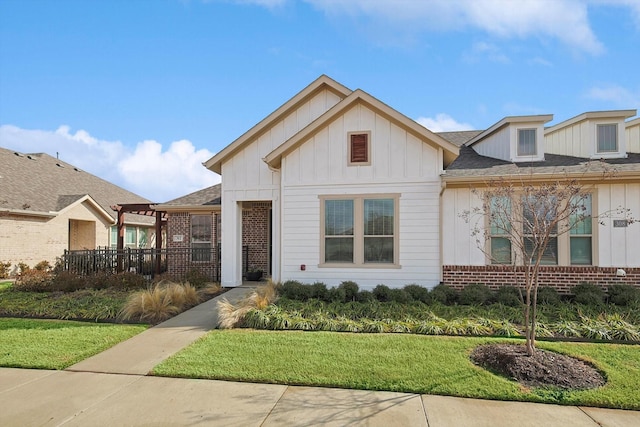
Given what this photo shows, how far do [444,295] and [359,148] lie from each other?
4.45 m

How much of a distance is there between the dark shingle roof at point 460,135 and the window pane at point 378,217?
7058 mm

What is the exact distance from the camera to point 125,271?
13.1 metres

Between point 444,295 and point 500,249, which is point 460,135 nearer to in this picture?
point 500,249

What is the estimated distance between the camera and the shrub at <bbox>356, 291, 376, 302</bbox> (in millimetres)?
9117

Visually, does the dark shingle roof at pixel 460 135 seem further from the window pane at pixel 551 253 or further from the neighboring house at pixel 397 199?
the window pane at pixel 551 253

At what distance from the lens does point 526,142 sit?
11.7 m

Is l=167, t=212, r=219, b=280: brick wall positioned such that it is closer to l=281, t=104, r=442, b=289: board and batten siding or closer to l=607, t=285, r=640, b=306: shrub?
l=281, t=104, r=442, b=289: board and batten siding

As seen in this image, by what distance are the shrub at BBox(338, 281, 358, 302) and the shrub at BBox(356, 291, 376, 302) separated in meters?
0.12

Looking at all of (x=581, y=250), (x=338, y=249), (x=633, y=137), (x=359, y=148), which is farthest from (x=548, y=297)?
(x=633, y=137)

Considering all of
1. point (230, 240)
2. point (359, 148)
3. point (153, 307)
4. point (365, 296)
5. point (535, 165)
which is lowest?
point (153, 307)

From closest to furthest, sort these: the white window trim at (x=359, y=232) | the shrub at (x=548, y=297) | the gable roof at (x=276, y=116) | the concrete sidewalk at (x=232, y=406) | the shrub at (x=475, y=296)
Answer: the concrete sidewalk at (x=232, y=406)
the shrub at (x=548, y=297)
the shrub at (x=475, y=296)
the white window trim at (x=359, y=232)
the gable roof at (x=276, y=116)

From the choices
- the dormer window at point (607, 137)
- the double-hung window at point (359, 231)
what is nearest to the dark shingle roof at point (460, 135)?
the dormer window at point (607, 137)

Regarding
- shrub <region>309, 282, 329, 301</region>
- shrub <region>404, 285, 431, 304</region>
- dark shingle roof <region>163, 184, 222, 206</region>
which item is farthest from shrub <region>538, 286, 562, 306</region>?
dark shingle roof <region>163, 184, 222, 206</region>

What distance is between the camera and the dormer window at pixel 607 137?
11.3 meters
